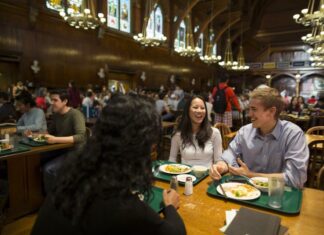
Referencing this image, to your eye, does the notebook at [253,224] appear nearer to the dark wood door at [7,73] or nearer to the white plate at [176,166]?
the white plate at [176,166]

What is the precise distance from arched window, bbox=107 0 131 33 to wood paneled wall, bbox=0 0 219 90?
0.97 ft

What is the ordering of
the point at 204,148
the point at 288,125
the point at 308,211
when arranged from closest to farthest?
the point at 308,211
the point at 288,125
the point at 204,148

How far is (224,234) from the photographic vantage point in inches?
40.4

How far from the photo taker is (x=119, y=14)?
10.3 meters

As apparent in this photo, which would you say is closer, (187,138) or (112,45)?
(187,138)

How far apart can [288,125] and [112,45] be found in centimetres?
940

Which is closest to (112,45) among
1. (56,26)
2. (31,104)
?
(56,26)

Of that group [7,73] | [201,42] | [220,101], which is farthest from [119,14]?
[201,42]

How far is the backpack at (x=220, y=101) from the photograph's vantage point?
5691 millimetres

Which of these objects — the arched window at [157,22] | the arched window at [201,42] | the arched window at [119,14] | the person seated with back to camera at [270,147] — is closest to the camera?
the person seated with back to camera at [270,147]

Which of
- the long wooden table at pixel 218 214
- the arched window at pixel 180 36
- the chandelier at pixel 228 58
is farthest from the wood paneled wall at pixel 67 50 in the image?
the long wooden table at pixel 218 214

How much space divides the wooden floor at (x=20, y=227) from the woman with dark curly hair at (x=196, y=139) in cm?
161

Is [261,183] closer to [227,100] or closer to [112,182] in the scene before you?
[112,182]

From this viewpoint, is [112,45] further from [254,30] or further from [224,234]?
[254,30]
